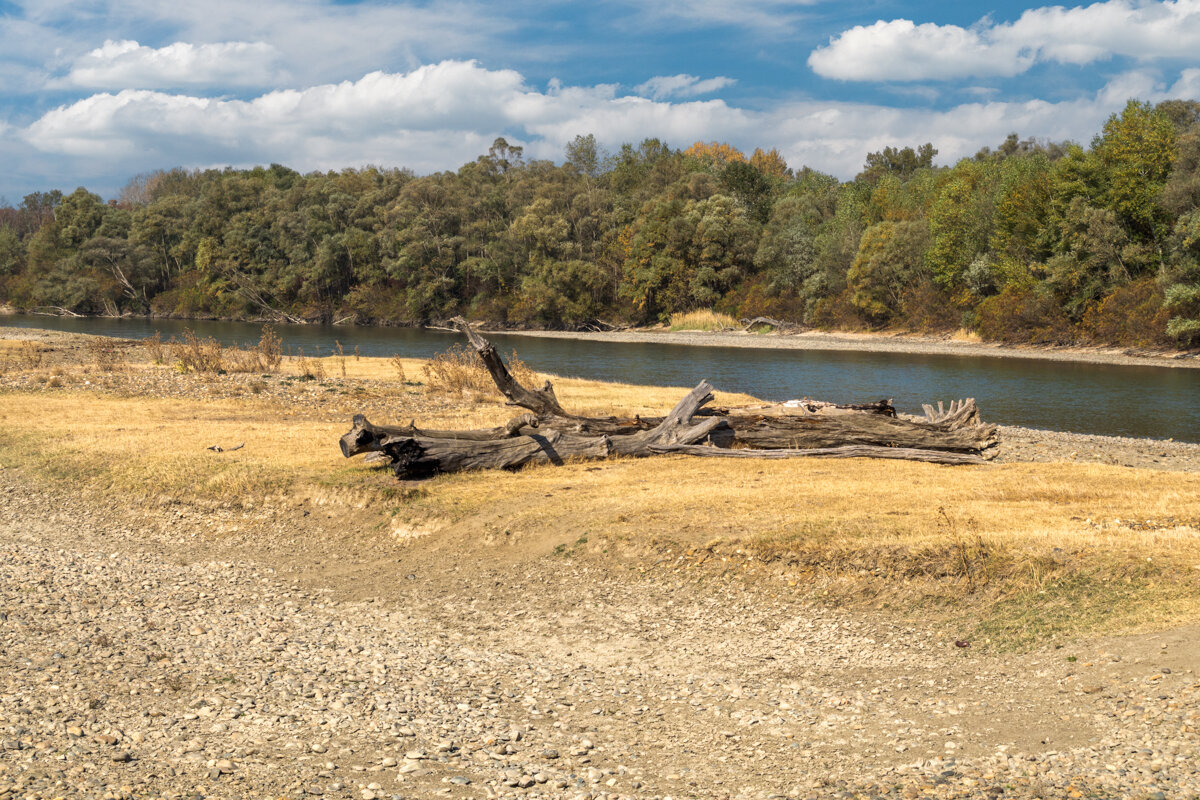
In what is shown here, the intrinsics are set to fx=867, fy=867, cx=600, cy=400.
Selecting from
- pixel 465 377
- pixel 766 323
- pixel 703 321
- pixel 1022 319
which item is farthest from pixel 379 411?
pixel 703 321

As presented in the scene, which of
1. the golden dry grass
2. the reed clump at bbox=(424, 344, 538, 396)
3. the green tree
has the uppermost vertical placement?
the green tree

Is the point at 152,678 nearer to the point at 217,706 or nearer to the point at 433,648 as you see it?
the point at 217,706

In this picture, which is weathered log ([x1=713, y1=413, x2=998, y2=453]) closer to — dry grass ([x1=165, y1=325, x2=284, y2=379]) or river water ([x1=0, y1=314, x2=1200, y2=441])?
Result: river water ([x1=0, y1=314, x2=1200, y2=441])

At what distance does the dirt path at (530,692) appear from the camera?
19.7 feet

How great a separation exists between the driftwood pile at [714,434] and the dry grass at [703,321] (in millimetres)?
67281

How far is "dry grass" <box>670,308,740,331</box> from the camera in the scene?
275 feet

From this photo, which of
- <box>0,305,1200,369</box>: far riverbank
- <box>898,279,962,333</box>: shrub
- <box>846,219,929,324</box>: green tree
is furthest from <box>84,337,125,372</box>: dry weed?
<box>898,279,962,333</box>: shrub

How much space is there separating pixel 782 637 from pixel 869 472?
6.22 meters

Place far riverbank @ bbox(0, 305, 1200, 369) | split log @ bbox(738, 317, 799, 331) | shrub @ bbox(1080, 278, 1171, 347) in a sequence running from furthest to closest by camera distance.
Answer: split log @ bbox(738, 317, 799, 331) < shrub @ bbox(1080, 278, 1171, 347) < far riverbank @ bbox(0, 305, 1200, 369)

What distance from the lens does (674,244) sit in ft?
293

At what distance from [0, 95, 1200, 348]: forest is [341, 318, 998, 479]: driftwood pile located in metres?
41.0

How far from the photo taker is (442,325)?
320 feet

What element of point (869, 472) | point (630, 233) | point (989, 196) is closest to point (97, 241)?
point (630, 233)

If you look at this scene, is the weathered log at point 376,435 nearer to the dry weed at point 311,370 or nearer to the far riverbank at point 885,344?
the dry weed at point 311,370
